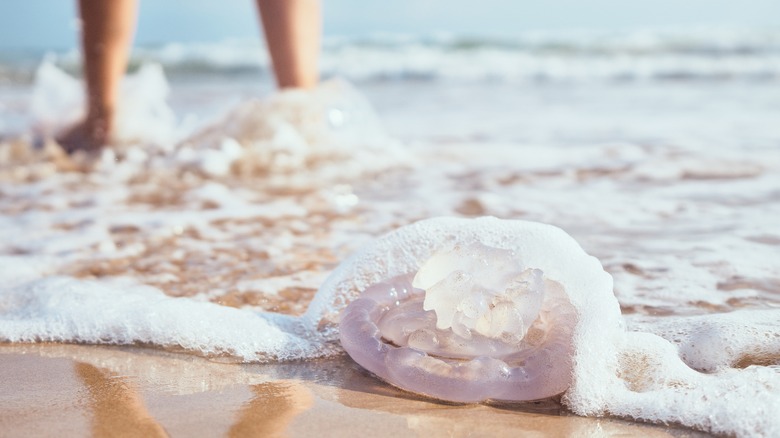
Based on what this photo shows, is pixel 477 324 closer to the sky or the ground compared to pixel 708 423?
closer to the sky

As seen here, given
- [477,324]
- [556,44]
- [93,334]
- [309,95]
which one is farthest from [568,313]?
[556,44]

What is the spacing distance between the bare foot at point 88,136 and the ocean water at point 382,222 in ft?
0.33

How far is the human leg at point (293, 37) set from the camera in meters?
3.57

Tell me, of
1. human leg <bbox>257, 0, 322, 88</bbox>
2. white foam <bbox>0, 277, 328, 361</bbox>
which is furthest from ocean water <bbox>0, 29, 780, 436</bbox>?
human leg <bbox>257, 0, 322, 88</bbox>

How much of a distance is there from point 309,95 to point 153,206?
1.15 m

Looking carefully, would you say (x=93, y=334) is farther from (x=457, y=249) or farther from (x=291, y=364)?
(x=457, y=249)

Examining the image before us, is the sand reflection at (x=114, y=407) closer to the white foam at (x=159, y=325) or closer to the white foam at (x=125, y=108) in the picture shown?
the white foam at (x=159, y=325)

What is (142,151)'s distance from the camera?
375 cm

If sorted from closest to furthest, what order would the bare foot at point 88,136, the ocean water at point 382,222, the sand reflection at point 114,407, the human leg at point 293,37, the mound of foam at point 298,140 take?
the sand reflection at point 114,407 < the ocean water at point 382,222 < the mound of foam at point 298,140 < the human leg at point 293,37 < the bare foot at point 88,136

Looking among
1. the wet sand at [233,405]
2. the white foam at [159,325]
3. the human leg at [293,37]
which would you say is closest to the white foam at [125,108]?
the human leg at [293,37]

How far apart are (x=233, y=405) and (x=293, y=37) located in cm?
255

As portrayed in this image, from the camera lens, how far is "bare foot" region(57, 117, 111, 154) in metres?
3.82

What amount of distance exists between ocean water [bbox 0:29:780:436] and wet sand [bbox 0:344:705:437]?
0.06 meters

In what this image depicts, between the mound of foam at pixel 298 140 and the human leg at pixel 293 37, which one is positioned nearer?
the mound of foam at pixel 298 140
